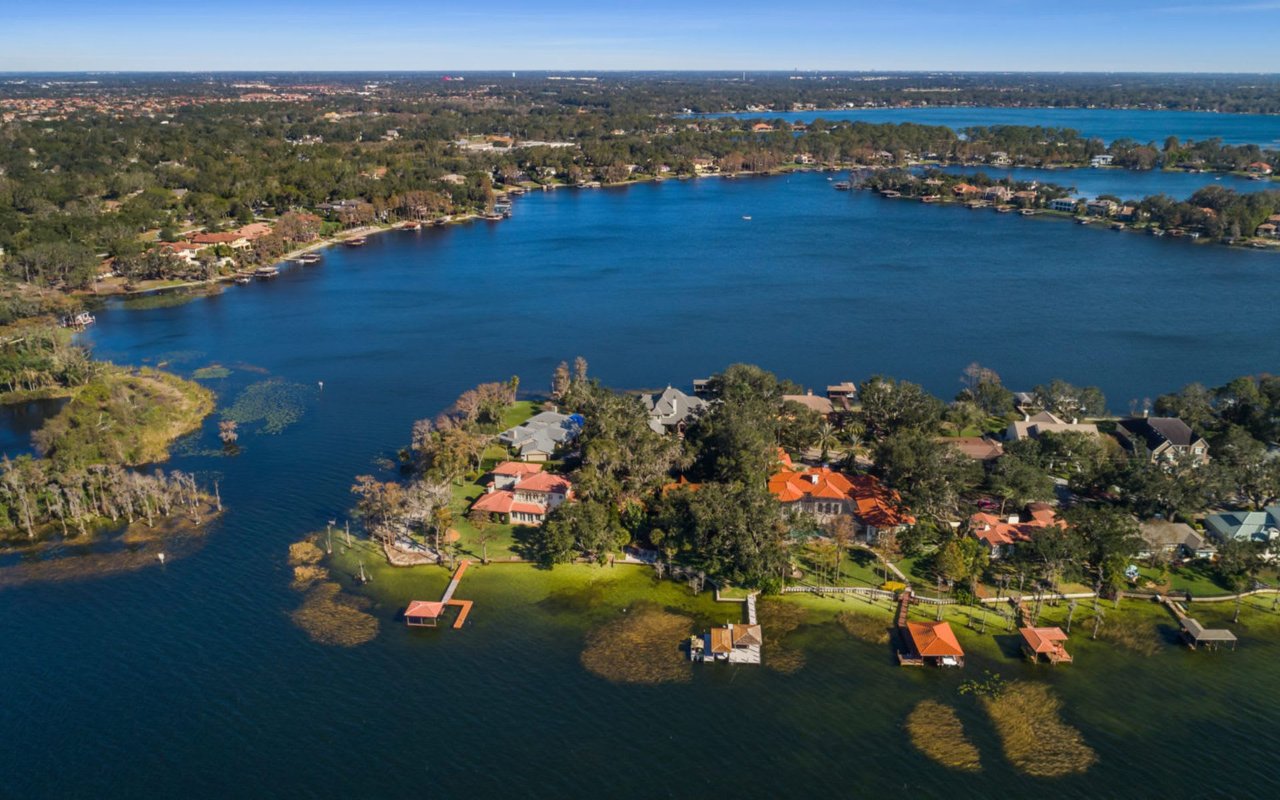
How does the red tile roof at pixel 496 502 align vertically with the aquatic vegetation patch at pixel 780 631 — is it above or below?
above

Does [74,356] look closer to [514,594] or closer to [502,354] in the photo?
[502,354]

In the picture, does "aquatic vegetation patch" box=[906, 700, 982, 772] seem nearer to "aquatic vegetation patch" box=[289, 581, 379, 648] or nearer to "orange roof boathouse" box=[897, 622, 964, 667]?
"orange roof boathouse" box=[897, 622, 964, 667]

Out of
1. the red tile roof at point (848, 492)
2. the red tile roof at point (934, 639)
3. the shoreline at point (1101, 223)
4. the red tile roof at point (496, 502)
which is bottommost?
the red tile roof at point (934, 639)

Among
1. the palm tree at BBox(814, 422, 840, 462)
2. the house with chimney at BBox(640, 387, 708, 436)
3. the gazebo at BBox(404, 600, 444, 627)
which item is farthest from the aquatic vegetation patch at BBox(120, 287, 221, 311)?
the palm tree at BBox(814, 422, 840, 462)

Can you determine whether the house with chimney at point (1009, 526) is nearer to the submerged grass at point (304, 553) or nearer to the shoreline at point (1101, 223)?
the submerged grass at point (304, 553)

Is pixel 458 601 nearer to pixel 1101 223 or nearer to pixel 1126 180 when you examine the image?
pixel 1101 223

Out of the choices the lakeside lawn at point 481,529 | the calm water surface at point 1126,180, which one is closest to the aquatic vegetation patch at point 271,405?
the lakeside lawn at point 481,529

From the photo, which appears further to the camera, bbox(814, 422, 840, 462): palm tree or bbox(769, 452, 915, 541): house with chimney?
bbox(814, 422, 840, 462): palm tree
